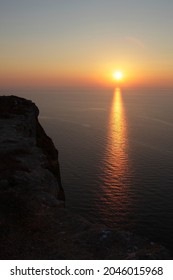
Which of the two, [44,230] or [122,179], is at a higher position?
[44,230]

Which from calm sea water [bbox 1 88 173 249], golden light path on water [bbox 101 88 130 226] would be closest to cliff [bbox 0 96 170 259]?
calm sea water [bbox 1 88 173 249]

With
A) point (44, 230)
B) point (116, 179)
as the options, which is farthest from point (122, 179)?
point (44, 230)

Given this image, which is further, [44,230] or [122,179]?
[122,179]

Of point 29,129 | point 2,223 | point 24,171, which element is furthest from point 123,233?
point 29,129

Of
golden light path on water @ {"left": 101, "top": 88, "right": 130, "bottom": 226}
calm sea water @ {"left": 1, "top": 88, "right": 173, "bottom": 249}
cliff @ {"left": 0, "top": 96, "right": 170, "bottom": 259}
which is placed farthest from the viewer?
golden light path on water @ {"left": 101, "top": 88, "right": 130, "bottom": 226}

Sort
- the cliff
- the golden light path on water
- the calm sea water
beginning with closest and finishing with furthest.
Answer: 1. the cliff
2. the calm sea water
3. the golden light path on water

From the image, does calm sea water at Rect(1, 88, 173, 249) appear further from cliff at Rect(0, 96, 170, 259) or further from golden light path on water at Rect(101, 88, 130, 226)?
cliff at Rect(0, 96, 170, 259)

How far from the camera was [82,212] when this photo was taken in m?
76.4

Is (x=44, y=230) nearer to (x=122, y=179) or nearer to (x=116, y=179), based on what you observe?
(x=116, y=179)

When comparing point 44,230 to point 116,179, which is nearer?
point 44,230

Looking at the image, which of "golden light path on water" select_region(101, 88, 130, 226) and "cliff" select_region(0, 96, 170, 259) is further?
"golden light path on water" select_region(101, 88, 130, 226)

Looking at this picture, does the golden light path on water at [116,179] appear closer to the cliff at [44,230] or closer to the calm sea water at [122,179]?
the calm sea water at [122,179]
